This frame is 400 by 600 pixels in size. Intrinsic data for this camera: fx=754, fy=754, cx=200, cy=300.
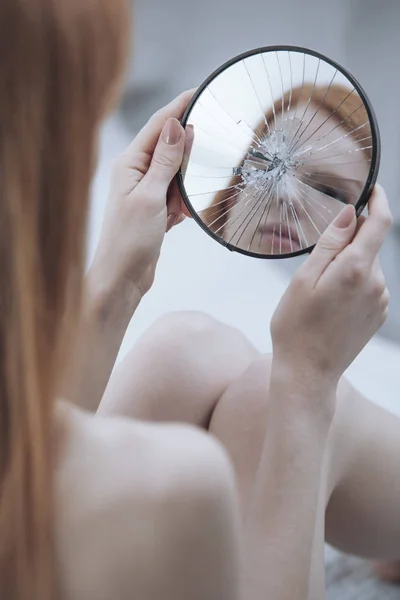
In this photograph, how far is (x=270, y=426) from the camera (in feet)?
2.37

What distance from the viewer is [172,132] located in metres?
0.84

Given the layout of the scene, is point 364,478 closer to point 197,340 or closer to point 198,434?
point 197,340

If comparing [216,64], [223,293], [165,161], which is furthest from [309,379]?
[216,64]

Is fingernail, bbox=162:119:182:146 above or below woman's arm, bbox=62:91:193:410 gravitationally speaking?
above

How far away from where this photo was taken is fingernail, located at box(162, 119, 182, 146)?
84 centimetres

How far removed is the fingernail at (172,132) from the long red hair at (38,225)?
37cm

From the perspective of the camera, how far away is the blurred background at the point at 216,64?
1509mm

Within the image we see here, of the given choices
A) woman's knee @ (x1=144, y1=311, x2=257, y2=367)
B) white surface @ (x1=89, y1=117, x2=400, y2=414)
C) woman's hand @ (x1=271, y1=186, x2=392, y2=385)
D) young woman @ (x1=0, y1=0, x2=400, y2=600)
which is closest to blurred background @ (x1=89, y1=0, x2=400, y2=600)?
white surface @ (x1=89, y1=117, x2=400, y2=414)

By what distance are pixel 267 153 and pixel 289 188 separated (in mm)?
50

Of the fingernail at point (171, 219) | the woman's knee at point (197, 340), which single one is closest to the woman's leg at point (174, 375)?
the woman's knee at point (197, 340)

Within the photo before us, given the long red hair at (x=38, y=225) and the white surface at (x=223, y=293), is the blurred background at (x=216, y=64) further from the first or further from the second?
the long red hair at (x=38, y=225)

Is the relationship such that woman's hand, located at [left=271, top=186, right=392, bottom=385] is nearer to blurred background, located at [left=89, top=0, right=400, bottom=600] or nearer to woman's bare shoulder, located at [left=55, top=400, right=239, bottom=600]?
woman's bare shoulder, located at [left=55, top=400, right=239, bottom=600]

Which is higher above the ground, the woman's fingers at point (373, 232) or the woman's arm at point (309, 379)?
the woman's fingers at point (373, 232)

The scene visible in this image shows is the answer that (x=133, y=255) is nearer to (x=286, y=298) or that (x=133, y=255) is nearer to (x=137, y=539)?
(x=286, y=298)
